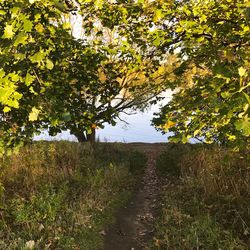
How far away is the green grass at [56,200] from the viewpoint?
676 cm

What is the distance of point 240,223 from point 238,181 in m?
1.63

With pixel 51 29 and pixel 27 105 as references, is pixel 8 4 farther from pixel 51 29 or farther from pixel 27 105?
pixel 27 105

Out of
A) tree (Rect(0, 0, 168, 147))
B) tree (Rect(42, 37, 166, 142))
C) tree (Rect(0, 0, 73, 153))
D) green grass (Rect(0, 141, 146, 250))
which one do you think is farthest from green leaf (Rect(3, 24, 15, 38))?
green grass (Rect(0, 141, 146, 250))

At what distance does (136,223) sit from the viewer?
912 cm

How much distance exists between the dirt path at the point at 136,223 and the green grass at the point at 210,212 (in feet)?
1.41

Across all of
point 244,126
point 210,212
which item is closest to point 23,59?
point 244,126

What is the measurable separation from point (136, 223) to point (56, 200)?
229cm

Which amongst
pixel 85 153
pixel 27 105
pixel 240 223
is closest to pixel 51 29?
pixel 27 105

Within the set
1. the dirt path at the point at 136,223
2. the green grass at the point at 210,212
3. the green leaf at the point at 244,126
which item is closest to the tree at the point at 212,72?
the green leaf at the point at 244,126

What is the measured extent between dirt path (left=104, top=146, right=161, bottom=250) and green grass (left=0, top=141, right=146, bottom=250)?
0.82 ft

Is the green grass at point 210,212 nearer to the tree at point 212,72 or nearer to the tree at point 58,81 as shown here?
the tree at point 212,72

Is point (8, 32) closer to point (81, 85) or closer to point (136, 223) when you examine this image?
point (81, 85)

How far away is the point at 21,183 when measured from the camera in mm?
10242

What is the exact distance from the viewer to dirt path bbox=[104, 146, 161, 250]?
7.69 metres
